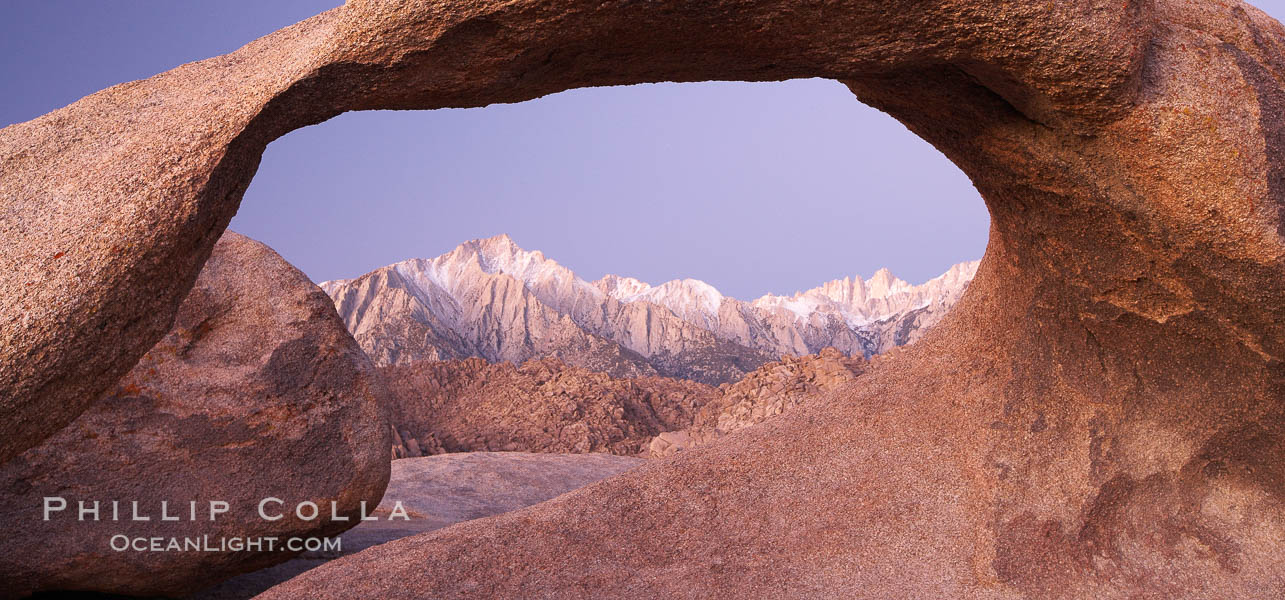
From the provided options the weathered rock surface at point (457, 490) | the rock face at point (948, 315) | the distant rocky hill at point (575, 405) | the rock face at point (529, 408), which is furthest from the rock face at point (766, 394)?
the rock face at point (948, 315)

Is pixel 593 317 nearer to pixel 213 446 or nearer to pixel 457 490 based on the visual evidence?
pixel 457 490

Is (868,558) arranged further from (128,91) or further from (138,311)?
(128,91)

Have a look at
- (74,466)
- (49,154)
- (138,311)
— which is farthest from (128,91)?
(74,466)

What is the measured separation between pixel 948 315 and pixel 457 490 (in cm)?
630

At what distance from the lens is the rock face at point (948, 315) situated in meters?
2.70

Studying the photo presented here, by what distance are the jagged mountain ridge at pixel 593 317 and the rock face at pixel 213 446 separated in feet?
68.2

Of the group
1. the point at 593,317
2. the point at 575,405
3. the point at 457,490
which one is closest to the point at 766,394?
the point at 575,405

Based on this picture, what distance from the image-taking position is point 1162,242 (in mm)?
3268

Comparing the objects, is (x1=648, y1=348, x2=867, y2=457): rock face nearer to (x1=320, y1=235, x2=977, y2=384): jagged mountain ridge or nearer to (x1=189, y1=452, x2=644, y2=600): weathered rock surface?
(x1=189, y1=452, x2=644, y2=600): weathered rock surface

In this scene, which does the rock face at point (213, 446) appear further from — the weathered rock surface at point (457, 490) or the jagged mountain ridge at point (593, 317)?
the jagged mountain ridge at point (593, 317)

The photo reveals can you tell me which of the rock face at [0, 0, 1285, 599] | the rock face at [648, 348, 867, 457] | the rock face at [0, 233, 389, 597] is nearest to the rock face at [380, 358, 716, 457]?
the rock face at [648, 348, 867, 457]

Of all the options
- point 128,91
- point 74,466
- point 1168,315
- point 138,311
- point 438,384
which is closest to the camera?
point 138,311

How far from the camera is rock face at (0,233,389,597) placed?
14.1ft

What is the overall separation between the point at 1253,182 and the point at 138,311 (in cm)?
394
